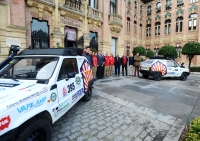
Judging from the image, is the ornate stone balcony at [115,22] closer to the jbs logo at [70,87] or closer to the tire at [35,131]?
the jbs logo at [70,87]

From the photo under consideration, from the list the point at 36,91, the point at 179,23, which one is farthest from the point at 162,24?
the point at 36,91

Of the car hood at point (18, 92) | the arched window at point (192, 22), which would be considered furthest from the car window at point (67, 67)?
the arched window at point (192, 22)

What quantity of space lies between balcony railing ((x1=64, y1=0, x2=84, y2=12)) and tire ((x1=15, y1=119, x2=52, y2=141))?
11350 mm

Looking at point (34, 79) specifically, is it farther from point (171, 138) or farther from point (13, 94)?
point (171, 138)

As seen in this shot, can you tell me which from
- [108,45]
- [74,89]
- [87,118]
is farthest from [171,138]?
[108,45]

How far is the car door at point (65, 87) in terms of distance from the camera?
112 inches

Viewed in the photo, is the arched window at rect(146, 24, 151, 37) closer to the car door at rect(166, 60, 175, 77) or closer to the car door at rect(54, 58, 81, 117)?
the car door at rect(166, 60, 175, 77)

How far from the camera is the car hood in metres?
1.77

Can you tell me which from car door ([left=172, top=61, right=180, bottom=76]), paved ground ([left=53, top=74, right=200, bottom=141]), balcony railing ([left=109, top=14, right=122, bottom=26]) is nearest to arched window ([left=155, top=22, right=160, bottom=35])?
balcony railing ([left=109, top=14, right=122, bottom=26])

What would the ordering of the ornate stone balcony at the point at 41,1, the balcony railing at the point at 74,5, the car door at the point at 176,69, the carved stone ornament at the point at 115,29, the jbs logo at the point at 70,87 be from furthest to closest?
the carved stone ornament at the point at 115,29 < the balcony railing at the point at 74,5 < the car door at the point at 176,69 < the ornate stone balcony at the point at 41,1 < the jbs logo at the point at 70,87

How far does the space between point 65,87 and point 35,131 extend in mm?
1191

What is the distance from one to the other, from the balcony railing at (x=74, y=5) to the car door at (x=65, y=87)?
31.9 ft

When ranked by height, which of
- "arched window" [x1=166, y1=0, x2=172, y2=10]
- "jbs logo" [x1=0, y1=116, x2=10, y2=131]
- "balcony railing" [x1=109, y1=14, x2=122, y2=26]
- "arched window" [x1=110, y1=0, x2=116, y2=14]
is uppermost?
"arched window" [x1=166, y1=0, x2=172, y2=10]

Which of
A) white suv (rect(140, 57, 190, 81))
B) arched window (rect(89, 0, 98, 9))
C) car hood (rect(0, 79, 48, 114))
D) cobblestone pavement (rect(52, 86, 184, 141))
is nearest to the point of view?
car hood (rect(0, 79, 48, 114))
